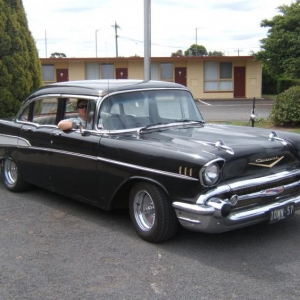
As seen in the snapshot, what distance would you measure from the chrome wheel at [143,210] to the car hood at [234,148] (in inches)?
22.3

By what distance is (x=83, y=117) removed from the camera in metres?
5.64

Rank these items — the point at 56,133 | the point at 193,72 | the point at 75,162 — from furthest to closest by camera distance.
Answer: the point at 193,72, the point at 56,133, the point at 75,162

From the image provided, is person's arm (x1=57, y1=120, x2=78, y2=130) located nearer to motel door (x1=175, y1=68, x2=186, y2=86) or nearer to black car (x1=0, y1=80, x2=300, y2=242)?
black car (x1=0, y1=80, x2=300, y2=242)

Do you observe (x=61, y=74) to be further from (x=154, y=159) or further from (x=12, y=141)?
(x=154, y=159)

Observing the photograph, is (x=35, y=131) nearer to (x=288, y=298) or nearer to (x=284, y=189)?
(x=284, y=189)

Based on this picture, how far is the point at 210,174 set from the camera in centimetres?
424

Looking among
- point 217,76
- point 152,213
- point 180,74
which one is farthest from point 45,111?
point 217,76

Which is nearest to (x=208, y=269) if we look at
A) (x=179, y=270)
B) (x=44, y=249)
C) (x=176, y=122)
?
(x=179, y=270)

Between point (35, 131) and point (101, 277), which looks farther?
point (35, 131)

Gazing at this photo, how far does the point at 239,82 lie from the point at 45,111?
87.3 ft

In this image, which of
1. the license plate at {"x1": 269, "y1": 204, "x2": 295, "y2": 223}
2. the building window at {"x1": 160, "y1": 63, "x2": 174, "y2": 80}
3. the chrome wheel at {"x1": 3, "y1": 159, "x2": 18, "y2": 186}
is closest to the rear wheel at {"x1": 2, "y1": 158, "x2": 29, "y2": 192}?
the chrome wheel at {"x1": 3, "y1": 159, "x2": 18, "y2": 186}

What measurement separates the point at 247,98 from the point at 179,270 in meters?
28.0

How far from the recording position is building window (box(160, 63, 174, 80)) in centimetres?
3134

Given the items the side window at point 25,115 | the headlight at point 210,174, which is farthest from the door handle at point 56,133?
the headlight at point 210,174
